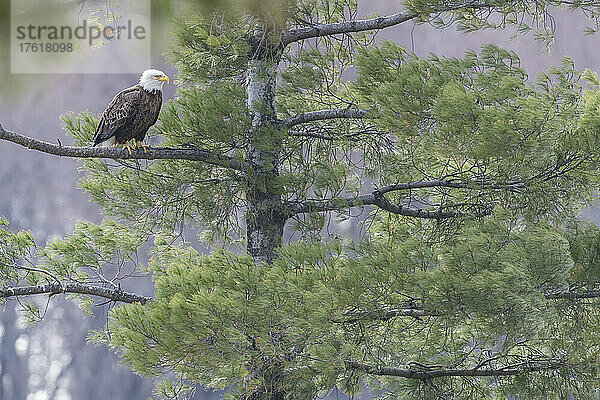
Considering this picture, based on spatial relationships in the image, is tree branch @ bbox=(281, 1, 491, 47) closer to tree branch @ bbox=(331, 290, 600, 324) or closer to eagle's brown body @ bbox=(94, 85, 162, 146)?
eagle's brown body @ bbox=(94, 85, 162, 146)

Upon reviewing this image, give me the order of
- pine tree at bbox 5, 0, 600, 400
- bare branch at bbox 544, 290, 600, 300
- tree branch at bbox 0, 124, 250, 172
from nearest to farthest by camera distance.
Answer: pine tree at bbox 5, 0, 600, 400 < bare branch at bbox 544, 290, 600, 300 < tree branch at bbox 0, 124, 250, 172

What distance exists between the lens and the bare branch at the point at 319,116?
89.1 inches

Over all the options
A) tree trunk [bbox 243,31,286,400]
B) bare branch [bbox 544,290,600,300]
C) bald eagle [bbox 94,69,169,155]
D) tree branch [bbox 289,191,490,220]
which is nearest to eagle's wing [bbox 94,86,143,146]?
bald eagle [bbox 94,69,169,155]

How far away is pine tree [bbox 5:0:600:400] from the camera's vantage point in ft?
5.66

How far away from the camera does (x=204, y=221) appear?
251cm

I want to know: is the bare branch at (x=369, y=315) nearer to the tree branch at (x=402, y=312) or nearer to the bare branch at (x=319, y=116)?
the tree branch at (x=402, y=312)

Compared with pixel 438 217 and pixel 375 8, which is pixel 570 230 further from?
pixel 375 8

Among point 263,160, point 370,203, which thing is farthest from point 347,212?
point 263,160

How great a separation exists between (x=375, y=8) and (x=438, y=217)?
2.84 metres

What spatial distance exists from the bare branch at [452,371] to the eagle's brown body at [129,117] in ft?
3.08

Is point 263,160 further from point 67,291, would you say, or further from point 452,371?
point 452,371

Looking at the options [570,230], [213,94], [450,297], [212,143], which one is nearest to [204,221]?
[212,143]

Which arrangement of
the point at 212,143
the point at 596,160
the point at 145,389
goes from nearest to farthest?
1. the point at 596,160
2. the point at 212,143
3. the point at 145,389

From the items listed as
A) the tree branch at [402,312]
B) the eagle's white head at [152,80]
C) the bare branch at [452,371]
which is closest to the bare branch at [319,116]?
the eagle's white head at [152,80]
